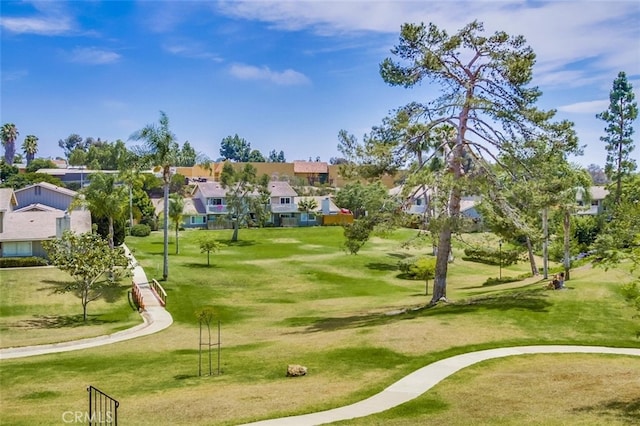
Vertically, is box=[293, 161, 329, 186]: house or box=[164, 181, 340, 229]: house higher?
box=[293, 161, 329, 186]: house

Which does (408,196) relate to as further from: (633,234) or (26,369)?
(26,369)

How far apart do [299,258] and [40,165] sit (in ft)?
315

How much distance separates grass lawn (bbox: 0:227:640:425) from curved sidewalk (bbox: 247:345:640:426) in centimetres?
47

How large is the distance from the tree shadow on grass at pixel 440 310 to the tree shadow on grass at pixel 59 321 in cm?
1226

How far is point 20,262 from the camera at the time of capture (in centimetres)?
5112

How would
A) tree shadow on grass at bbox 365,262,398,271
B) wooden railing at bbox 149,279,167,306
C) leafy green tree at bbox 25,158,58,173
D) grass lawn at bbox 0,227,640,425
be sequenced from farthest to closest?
leafy green tree at bbox 25,158,58,173, tree shadow on grass at bbox 365,262,398,271, wooden railing at bbox 149,279,167,306, grass lawn at bbox 0,227,640,425

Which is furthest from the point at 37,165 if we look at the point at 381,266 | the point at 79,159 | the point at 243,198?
the point at 381,266

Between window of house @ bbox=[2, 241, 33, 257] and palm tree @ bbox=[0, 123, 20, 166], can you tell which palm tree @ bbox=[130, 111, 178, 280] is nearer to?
window of house @ bbox=[2, 241, 33, 257]

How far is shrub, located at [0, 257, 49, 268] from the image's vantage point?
167 ft

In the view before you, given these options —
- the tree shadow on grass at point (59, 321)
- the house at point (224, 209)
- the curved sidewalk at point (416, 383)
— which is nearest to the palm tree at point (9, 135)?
the house at point (224, 209)

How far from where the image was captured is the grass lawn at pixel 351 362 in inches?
722

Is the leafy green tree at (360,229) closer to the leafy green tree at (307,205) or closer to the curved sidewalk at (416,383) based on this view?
the curved sidewalk at (416,383)

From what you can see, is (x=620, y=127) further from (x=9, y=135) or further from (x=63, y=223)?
(x=9, y=135)

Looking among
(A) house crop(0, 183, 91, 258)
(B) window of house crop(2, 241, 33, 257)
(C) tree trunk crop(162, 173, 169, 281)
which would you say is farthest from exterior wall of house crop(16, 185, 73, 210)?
(C) tree trunk crop(162, 173, 169, 281)
